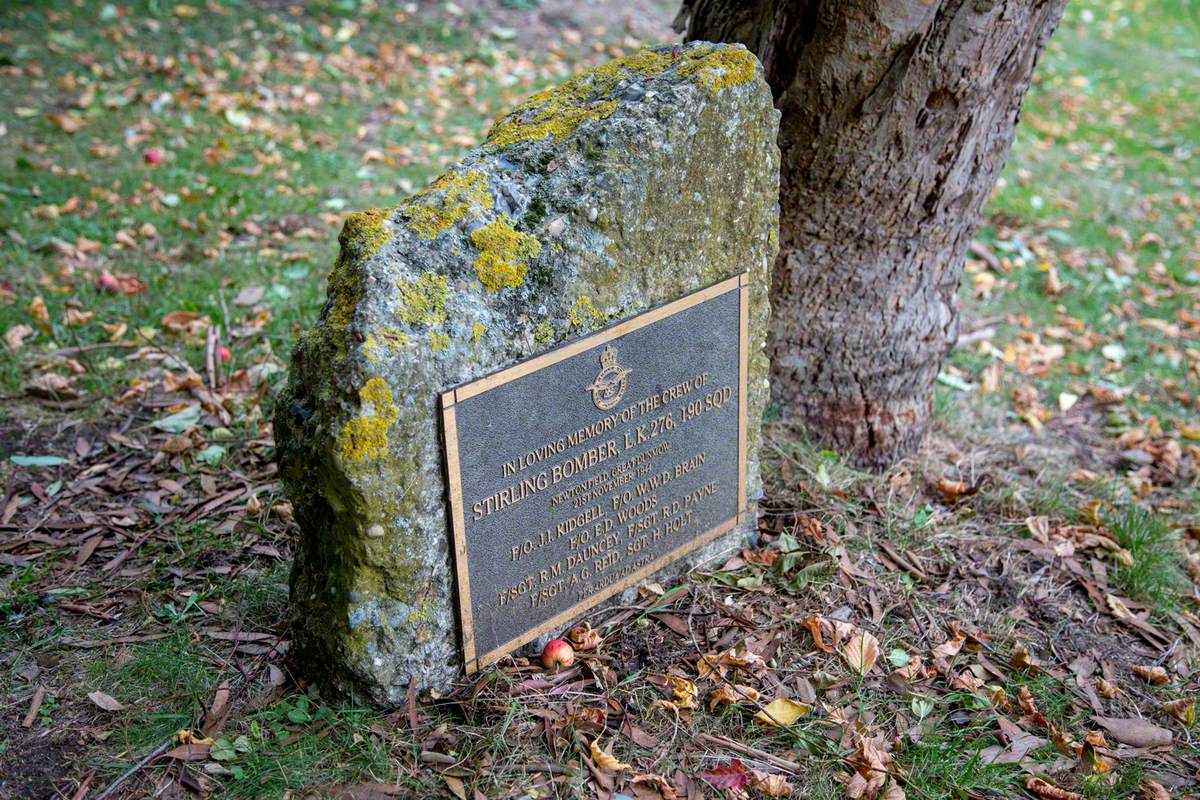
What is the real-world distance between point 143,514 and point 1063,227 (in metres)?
5.78

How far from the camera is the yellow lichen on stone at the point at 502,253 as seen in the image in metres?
2.54

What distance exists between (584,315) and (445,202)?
0.46m

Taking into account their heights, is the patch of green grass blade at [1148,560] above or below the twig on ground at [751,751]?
below

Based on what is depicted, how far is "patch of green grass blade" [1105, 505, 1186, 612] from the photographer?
362 centimetres

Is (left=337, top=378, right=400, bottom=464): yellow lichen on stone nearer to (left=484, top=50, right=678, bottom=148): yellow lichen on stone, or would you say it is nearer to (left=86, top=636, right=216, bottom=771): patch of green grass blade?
(left=484, top=50, right=678, bottom=148): yellow lichen on stone

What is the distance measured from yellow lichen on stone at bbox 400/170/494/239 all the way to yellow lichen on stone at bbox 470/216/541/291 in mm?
67

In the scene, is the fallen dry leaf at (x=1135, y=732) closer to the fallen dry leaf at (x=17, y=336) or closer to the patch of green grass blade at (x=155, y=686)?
the patch of green grass blade at (x=155, y=686)

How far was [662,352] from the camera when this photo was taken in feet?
9.70

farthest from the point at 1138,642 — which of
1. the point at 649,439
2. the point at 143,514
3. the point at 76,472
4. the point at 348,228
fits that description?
the point at 76,472

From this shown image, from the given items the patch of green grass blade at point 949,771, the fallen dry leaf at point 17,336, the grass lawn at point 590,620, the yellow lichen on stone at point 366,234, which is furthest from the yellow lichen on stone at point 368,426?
the fallen dry leaf at point 17,336

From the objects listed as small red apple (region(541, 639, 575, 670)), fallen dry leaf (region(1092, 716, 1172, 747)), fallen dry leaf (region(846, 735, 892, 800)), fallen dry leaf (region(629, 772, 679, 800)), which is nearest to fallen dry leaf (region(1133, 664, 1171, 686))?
fallen dry leaf (region(1092, 716, 1172, 747))

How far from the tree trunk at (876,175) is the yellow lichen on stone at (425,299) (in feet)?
5.29

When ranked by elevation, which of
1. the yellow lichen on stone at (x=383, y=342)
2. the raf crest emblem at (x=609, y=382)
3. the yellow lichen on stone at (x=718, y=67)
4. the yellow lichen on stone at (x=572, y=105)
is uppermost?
the yellow lichen on stone at (x=718, y=67)

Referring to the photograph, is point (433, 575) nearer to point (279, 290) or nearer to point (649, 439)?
point (649, 439)
